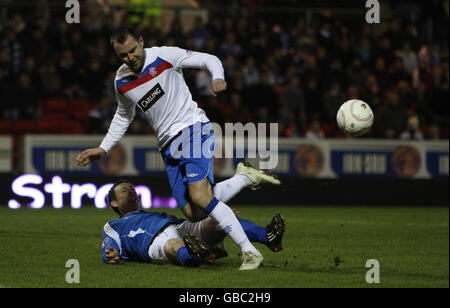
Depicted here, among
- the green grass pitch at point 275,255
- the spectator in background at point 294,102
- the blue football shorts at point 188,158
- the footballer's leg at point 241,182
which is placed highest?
the spectator in background at point 294,102

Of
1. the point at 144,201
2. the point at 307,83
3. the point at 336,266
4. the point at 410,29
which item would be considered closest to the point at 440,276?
the point at 336,266

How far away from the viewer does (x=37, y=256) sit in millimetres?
7523

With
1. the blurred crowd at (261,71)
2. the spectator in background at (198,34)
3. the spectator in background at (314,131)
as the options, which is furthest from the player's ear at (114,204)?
the spectator in background at (198,34)

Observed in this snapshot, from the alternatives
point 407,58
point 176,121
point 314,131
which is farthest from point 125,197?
point 407,58

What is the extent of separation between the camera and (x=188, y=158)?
6.65 metres

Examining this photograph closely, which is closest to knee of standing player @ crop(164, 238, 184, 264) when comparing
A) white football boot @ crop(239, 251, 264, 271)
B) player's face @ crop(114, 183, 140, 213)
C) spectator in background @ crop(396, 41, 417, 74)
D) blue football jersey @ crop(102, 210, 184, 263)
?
blue football jersey @ crop(102, 210, 184, 263)

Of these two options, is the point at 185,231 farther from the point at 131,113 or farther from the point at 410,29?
the point at 410,29

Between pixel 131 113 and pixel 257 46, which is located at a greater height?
pixel 257 46

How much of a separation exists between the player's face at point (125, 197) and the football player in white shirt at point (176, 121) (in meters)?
0.40

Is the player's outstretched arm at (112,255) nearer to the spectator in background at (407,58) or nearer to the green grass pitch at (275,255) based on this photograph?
the green grass pitch at (275,255)

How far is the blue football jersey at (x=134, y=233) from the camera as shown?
688 cm

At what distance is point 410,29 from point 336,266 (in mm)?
12807

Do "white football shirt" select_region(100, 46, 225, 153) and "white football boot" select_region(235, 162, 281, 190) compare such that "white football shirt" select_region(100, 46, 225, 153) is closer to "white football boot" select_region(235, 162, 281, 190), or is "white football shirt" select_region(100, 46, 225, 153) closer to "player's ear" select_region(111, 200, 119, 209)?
"white football boot" select_region(235, 162, 281, 190)

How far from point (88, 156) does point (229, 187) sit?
117 cm
